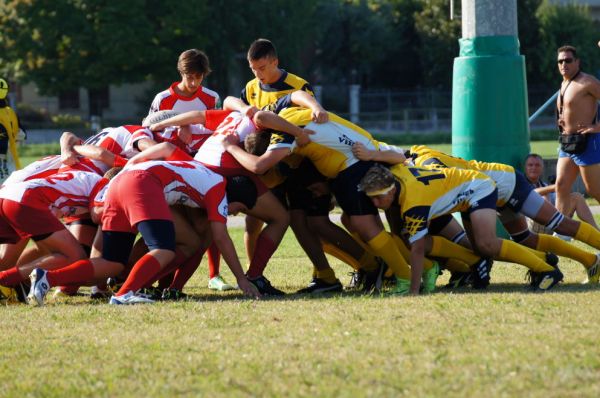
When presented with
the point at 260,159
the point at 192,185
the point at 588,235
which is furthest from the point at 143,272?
the point at 588,235

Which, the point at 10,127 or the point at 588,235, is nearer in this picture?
the point at 588,235

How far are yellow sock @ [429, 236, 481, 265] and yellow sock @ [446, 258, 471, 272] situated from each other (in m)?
0.09

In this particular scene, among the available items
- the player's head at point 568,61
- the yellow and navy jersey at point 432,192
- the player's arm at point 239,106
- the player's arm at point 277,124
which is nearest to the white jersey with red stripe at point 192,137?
the player's arm at point 239,106

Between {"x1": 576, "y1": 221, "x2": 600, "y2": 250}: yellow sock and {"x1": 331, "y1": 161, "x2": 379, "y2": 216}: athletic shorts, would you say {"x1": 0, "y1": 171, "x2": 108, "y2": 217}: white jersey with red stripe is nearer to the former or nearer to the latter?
{"x1": 331, "y1": 161, "x2": 379, "y2": 216}: athletic shorts

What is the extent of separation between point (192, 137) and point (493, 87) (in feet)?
13.4

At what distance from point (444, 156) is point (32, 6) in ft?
132

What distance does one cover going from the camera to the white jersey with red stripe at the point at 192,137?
9.38 metres

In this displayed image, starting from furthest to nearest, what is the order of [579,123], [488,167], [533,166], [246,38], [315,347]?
1. [246,38]
2. [533,166]
3. [579,123]
4. [488,167]
5. [315,347]

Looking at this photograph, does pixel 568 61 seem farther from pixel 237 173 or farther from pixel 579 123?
pixel 237 173

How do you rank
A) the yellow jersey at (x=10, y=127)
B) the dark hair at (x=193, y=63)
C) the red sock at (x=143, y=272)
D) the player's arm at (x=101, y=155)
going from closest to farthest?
the red sock at (x=143, y=272), the player's arm at (x=101, y=155), the dark hair at (x=193, y=63), the yellow jersey at (x=10, y=127)

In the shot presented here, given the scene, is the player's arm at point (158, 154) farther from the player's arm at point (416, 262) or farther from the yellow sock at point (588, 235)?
the yellow sock at point (588, 235)

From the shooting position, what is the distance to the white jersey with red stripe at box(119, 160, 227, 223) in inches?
323

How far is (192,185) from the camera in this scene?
824 centimetres

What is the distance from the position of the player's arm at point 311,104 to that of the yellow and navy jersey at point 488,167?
38.1 inches
